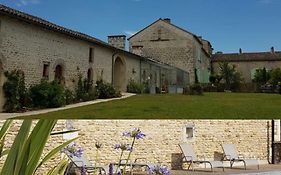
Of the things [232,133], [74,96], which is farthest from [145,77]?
[232,133]


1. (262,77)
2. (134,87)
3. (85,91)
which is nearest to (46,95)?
(85,91)

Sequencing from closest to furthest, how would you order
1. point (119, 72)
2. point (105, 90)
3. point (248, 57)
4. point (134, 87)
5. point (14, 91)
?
point (14, 91) < point (105, 90) < point (119, 72) < point (134, 87) < point (248, 57)

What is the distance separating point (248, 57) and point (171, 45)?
868 inches

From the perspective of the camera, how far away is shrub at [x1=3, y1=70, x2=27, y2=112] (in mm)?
16031

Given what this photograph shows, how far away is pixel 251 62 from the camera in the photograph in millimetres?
59062

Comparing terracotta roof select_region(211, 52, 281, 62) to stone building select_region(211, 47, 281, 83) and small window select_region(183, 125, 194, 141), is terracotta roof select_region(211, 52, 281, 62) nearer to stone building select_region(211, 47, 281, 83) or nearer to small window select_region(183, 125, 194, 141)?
stone building select_region(211, 47, 281, 83)

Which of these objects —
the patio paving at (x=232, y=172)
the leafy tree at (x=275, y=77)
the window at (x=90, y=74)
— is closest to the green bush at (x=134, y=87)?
the window at (x=90, y=74)

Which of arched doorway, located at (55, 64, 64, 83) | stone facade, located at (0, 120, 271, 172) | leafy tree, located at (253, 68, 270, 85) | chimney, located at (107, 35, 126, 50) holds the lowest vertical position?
stone facade, located at (0, 120, 271, 172)

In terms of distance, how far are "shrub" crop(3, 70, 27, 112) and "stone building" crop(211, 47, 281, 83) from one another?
46259mm

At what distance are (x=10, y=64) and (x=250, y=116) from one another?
1099 cm

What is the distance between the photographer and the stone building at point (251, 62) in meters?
58.4

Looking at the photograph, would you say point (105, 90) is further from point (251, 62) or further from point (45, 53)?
point (251, 62)

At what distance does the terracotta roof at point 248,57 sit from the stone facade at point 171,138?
47921mm

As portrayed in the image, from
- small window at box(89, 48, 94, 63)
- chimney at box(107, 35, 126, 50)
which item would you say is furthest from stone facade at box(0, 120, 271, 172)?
chimney at box(107, 35, 126, 50)
